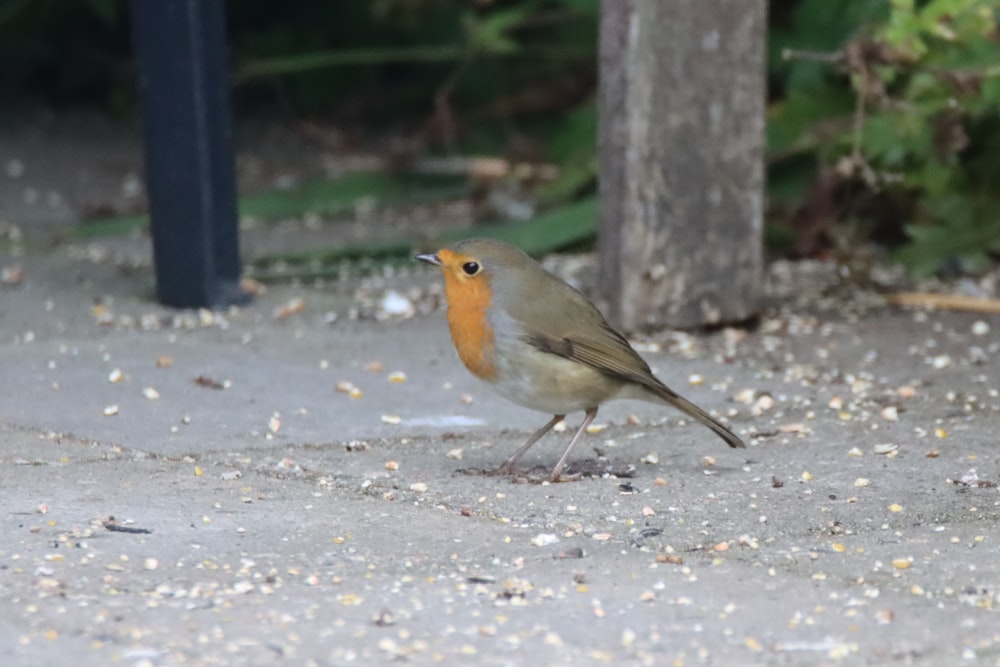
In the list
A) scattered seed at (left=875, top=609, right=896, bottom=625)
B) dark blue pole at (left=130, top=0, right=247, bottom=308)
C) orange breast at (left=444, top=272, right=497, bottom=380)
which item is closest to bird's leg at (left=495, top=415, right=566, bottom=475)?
orange breast at (left=444, top=272, right=497, bottom=380)

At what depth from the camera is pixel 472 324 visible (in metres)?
4.12

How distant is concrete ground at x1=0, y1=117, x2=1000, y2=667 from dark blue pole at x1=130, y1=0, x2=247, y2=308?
0.15m

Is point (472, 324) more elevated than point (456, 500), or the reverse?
point (472, 324)

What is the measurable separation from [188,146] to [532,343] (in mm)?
1777

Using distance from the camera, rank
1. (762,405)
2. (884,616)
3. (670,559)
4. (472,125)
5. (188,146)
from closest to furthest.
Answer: (884,616)
(670,559)
(762,405)
(188,146)
(472,125)

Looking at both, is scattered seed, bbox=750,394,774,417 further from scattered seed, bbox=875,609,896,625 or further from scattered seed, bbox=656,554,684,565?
scattered seed, bbox=875,609,896,625

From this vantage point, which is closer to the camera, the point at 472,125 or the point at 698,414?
the point at 698,414

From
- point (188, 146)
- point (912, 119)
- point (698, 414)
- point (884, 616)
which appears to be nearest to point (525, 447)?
point (698, 414)

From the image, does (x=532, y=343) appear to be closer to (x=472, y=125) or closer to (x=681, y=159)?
(x=681, y=159)

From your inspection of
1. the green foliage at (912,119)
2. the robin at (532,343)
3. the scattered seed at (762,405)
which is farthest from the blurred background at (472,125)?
the robin at (532,343)

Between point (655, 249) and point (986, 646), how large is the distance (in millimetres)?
2740

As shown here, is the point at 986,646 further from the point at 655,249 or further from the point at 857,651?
the point at 655,249

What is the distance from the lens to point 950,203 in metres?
6.00

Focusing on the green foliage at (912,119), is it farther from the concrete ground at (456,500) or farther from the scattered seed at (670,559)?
the scattered seed at (670,559)
